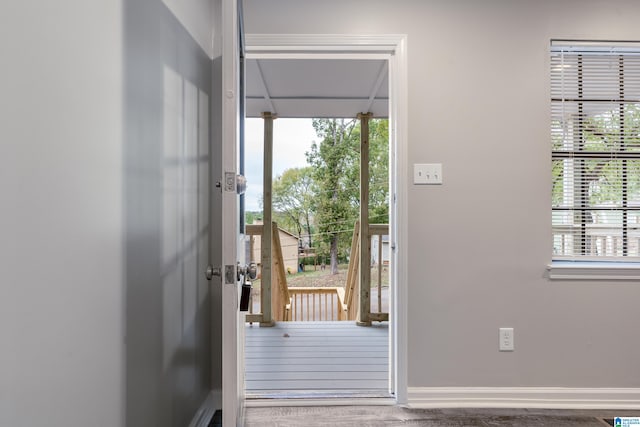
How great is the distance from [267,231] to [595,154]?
9.09ft

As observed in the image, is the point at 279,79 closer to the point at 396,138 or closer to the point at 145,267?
the point at 396,138

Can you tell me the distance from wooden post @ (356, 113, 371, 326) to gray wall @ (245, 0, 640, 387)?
1582 mm

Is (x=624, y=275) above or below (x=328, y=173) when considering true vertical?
below

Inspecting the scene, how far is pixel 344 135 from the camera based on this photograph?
561 cm

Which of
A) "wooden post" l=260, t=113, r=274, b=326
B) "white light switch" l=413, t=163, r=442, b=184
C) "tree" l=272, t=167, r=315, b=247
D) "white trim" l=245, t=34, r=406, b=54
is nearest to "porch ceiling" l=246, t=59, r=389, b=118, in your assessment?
"wooden post" l=260, t=113, r=274, b=326

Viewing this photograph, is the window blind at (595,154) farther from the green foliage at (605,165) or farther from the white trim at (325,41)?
the white trim at (325,41)

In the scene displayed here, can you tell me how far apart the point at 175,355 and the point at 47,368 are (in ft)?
2.67

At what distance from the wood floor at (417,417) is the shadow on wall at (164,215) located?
0.48 meters

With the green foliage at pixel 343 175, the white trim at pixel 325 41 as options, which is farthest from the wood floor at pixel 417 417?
the green foliage at pixel 343 175

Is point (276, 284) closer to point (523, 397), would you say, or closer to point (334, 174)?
point (334, 174)

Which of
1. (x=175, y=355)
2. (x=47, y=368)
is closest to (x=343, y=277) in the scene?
(x=175, y=355)

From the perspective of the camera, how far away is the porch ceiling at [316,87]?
8.89ft

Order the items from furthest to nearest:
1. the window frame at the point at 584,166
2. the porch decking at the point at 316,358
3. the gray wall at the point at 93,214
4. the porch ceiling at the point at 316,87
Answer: the porch ceiling at the point at 316,87 < the porch decking at the point at 316,358 < the window frame at the point at 584,166 < the gray wall at the point at 93,214

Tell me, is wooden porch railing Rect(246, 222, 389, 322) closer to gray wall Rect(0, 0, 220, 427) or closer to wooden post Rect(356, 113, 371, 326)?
wooden post Rect(356, 113, 371, 326)
